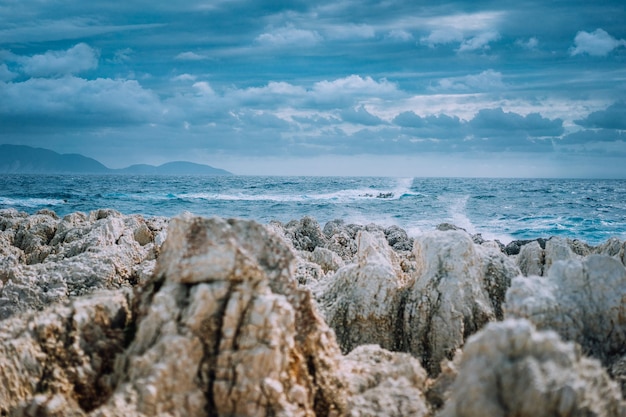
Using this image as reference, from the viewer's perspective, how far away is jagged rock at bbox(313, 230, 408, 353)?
17.9 ft

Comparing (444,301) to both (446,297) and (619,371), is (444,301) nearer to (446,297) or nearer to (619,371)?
(446,297)

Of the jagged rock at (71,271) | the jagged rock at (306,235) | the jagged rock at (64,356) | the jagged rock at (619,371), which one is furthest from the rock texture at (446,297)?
the jagged rock at (306,235)

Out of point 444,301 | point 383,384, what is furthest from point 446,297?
point 383,384

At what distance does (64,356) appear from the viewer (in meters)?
3.43

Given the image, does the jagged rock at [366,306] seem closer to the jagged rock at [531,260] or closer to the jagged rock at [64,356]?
the jagged rock at [64,356]

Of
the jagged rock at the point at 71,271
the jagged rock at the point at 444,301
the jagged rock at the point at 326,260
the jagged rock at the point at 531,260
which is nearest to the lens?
the jagged rock at the point at 444,301

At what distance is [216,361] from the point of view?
10.4 feet

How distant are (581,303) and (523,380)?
2.09 m

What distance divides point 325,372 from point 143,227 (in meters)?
10.9

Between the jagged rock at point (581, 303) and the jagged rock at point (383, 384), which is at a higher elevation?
the jagged rock at point (581, 303)

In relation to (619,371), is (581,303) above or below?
above

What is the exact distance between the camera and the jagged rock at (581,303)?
13.3 feet

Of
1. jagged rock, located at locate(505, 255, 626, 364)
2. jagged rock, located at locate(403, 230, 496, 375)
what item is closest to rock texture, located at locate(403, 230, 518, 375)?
jagged rock, located at locate(403, 230, 496, 375)

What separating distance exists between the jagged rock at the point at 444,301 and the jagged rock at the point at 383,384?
1148mm
